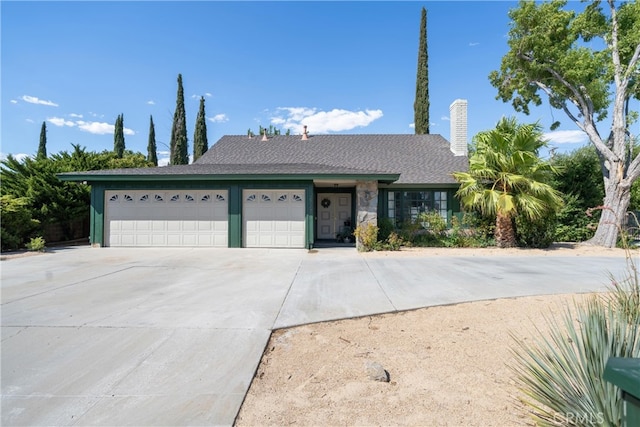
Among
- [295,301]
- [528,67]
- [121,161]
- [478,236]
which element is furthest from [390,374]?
[121,161]

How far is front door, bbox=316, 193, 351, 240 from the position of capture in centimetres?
1538

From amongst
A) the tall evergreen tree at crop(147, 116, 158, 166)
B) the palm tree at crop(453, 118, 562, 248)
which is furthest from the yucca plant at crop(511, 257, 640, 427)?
the tall evergreen tree at crop(147, 116, 158, 166)

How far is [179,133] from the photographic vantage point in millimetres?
28391

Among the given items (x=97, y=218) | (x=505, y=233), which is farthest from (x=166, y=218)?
(x=505, y=233)

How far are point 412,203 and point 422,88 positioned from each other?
13.7 m

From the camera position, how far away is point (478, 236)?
13.1m

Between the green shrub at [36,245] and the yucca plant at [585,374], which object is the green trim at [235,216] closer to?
the green shrub at [36,245]

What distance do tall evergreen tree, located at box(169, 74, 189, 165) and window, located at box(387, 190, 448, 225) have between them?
845 inches

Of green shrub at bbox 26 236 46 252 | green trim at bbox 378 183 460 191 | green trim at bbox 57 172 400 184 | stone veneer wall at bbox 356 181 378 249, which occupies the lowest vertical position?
green shrub at bbox 26 236 46 252

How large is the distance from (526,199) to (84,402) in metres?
13.1

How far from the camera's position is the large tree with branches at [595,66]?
13.2 metres

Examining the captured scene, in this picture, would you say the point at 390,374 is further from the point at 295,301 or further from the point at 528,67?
the point at 528,67

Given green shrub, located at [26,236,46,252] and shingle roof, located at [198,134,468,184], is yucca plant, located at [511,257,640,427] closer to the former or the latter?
shingle roof, located at [198,134,468,184]

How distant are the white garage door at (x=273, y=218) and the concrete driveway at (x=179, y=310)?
7.53 ft
